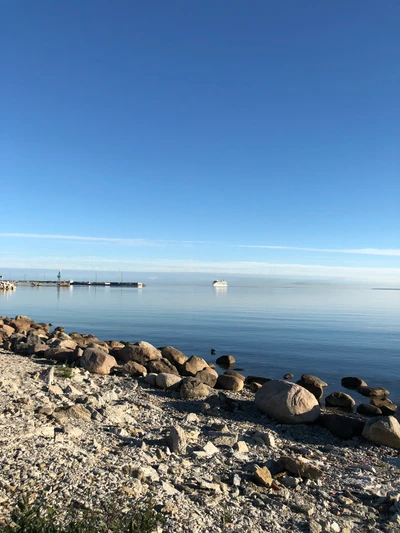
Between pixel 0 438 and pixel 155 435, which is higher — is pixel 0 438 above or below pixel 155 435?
above

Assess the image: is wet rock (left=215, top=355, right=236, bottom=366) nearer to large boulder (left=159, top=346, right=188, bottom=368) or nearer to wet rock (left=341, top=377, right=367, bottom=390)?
large boulder (left=159, top=346, right=188, bottom=368)

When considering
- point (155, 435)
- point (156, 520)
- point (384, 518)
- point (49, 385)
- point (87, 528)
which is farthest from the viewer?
point (49, 385)

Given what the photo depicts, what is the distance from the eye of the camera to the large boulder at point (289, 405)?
12.4m

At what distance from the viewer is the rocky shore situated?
6.36 metres

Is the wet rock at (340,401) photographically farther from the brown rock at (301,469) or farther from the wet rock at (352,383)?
the brown rock at (301,469)

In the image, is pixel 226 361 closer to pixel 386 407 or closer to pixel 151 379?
pixel 151 379

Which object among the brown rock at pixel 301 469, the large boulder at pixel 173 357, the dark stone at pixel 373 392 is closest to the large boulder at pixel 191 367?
the large boulder at pixel 173 357

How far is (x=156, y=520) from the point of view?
5527mm

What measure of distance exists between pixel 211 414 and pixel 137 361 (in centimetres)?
657

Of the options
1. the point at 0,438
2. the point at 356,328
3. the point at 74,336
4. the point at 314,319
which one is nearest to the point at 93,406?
the point at 0,438

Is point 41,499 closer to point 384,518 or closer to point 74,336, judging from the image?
point 384,518

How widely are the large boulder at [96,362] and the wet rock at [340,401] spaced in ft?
27.4

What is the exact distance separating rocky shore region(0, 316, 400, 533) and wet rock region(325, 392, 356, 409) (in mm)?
97

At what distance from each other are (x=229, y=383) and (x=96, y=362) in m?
5.08
